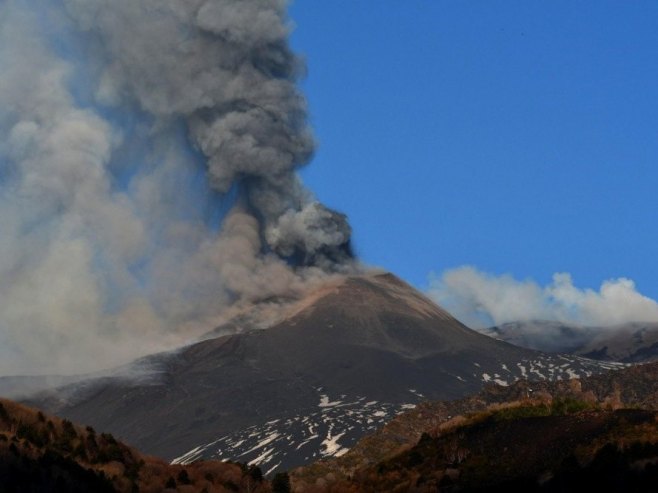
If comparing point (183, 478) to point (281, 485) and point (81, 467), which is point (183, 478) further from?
point (281, 485)

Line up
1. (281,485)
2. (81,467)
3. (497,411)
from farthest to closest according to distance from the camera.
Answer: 1. (281,485)
2. (497,411)
3. (81,467)

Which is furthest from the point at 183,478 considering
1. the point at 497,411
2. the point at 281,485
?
the point at 497,411

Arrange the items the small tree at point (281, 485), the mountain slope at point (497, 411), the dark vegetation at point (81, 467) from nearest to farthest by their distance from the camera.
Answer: the dark vegetation at point (81, 467) < the mountain slope at point (497, 411) < the small tree at point (281, 485)

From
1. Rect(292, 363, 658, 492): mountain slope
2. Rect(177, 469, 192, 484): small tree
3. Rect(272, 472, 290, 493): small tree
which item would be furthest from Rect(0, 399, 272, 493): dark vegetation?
Rect(292, 363, 658, 492): mountain slope

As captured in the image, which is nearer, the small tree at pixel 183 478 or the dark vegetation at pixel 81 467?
the dark vegetation at pixel 81 467

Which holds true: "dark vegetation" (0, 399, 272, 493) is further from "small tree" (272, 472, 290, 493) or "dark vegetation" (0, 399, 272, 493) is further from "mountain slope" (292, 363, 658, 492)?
"mountain slope" (292, 363, 658, 492)

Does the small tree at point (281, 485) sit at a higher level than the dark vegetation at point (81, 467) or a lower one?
lower

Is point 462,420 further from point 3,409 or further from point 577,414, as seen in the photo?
point 3,409

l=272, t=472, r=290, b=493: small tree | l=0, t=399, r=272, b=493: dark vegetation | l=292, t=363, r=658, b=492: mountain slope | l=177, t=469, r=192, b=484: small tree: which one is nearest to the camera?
l=0, t=399, r=272, b=493: dark vegetation

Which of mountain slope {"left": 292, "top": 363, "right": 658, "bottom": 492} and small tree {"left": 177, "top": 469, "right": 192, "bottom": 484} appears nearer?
mountain slope {"left": 292, "top": 363, "right": 658, "bottom": 492}

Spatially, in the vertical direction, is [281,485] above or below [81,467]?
below

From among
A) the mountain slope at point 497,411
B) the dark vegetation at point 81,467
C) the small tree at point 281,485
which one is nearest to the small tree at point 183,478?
the dark vegetation at point 81,467

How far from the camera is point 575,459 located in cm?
5028

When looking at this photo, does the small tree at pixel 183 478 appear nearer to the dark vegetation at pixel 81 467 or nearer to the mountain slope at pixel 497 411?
the dark vegetation at pixel 81 467
